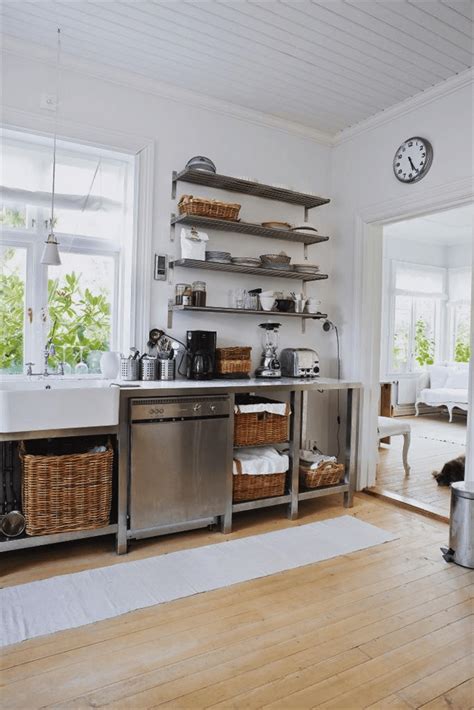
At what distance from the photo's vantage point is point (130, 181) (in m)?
3.36

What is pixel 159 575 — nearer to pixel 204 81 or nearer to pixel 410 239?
pixel 204 81

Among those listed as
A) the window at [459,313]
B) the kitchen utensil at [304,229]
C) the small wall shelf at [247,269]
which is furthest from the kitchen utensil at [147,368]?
the window at [459,313]

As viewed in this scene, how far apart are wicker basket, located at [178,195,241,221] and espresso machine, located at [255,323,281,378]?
32.5 inches

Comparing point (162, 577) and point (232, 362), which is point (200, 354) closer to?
point (232, 362)

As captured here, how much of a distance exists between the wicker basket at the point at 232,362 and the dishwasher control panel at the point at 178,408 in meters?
0.43

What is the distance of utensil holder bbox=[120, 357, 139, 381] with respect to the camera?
307 cm

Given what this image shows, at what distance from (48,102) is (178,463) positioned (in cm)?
229

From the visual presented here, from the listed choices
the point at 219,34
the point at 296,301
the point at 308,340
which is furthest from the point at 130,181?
the point at 308,340

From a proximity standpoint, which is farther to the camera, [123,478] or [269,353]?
[269,353]

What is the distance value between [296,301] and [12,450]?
7.30 ft

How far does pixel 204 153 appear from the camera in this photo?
3539 millimetres

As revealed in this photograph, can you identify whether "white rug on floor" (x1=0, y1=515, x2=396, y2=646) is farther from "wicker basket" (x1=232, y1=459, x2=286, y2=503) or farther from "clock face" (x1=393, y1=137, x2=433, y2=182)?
"clock face" (x1=393, y1=137, x2=433, y2=182)

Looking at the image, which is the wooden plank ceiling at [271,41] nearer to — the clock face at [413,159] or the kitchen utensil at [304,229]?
the clock face at [413,159]

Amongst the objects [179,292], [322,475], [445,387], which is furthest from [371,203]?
[445,387]
